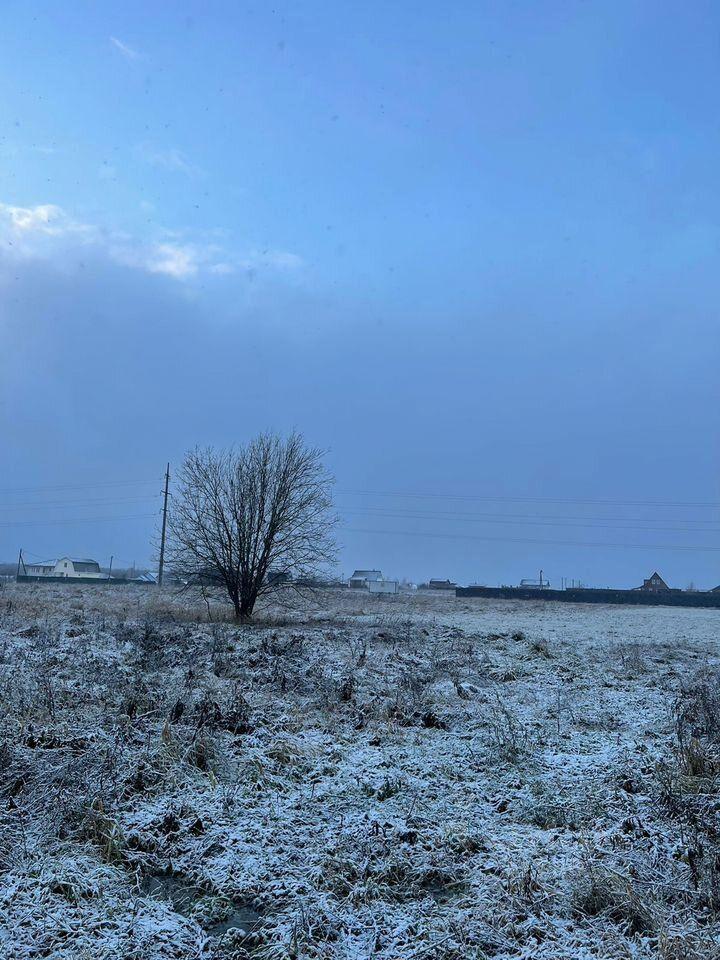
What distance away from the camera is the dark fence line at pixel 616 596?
207 feet

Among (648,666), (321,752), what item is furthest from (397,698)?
(648,666)

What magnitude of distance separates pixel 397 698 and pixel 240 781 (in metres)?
4.16

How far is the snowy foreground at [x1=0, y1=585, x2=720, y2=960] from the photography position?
16.3 ft

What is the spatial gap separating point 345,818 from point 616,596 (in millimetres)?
63767

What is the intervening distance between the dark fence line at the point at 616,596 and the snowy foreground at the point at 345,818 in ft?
185

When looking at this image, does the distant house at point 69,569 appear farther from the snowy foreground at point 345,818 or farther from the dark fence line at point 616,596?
the snowy foreground at point 345,818

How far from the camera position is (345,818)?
21.4 feet

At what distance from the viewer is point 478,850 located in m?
6.08

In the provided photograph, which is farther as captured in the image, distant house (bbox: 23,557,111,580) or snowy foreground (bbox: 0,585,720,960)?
distant house (bbox: 23,557,111,580)

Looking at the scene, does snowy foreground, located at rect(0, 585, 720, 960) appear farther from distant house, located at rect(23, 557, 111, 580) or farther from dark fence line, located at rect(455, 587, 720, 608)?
distant house, located at rect(23, 557, 111, 580)

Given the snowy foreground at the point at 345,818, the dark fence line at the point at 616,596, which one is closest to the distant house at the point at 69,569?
the dark fence line at the point at 616,596

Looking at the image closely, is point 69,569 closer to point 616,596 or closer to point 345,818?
point 616,596

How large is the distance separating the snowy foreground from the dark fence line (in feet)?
185

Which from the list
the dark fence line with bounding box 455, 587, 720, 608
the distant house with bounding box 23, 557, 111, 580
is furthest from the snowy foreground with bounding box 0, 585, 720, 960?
the distant house with bounding box 23, 557, 111, 580
